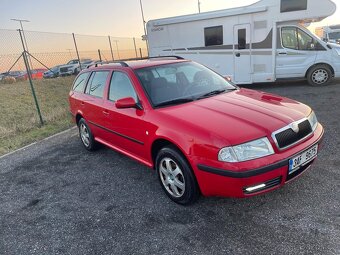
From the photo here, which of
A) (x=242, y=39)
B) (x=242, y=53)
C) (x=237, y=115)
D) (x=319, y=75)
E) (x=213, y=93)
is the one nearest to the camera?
(x=237, y=115)

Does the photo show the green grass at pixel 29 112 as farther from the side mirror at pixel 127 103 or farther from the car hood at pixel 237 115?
the car hood at pixel 237 115

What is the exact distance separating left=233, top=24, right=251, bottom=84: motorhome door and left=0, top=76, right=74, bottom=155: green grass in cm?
610

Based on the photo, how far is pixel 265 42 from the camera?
949cm

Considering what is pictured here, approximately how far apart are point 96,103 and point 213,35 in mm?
7081

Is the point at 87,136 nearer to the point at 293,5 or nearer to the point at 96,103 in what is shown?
the point at 96,103

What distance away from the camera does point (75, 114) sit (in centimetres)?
552

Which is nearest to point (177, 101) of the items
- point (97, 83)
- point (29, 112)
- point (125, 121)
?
point (125, 121)

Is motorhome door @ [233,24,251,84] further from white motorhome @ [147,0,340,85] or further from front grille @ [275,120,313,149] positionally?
front grille @ [275,120,313,149]

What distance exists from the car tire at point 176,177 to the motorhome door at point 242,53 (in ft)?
25.0

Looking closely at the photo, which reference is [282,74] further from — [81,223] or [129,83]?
[81,223]

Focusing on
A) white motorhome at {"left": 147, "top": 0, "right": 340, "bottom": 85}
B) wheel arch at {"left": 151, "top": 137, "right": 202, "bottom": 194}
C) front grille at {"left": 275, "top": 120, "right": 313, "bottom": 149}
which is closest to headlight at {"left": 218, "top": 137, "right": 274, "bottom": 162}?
front grille at {"left": 275, "top": 120, "right": 313, "bottom": 149}

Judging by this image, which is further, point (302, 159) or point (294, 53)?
point (294, 53)

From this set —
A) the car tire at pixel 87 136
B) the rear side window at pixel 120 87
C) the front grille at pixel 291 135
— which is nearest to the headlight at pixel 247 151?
the front grille at pixel 291 135

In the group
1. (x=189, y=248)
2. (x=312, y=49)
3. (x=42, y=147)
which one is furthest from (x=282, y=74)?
(x=189, y=248)
